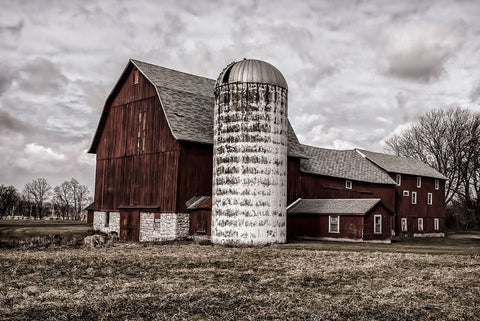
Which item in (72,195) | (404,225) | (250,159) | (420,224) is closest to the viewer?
(250,159)

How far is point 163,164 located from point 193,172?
1953 millimetres

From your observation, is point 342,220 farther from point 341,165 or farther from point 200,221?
point 341,165

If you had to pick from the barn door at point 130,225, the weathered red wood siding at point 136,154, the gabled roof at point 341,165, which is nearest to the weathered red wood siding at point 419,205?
the gabled roof at point 341,165

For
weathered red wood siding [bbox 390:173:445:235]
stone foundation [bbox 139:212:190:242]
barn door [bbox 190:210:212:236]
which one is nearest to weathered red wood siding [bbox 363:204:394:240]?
barn door [bbox 190:210:212:236]

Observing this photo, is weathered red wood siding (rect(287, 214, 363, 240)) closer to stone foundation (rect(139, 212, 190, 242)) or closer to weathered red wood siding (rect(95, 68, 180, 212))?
stone foundation (rect(139, 212, 190, 242))

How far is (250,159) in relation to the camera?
90.9ft

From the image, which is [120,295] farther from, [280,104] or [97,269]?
[280,104]

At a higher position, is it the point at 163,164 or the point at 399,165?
the point at 399,165

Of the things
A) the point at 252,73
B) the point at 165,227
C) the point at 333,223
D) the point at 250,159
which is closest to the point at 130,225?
the point at 165,227

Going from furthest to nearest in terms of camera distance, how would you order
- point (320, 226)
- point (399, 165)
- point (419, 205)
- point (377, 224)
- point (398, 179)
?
1. point (399, 165)
2. point (419, 205)
3. point (398, 179)
4. point (320, 226)
5. point (377, 224)

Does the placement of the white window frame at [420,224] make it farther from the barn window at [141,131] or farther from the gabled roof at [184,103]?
the barn window at [141,131]

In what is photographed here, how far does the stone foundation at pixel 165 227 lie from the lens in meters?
30.4

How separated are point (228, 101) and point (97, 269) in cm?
1401

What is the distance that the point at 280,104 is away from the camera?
2889 centimetres
